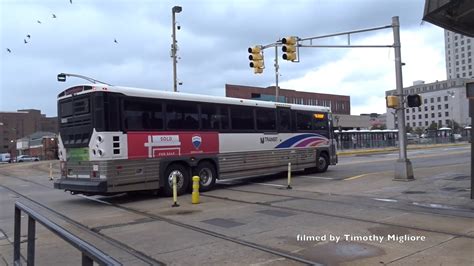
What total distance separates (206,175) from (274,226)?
22.5 feet

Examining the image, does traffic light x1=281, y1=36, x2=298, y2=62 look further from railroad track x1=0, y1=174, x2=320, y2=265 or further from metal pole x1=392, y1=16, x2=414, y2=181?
railroad track x1=0, y1=174, x2=320, y2=265

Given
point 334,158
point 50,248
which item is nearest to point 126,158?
point 50,248

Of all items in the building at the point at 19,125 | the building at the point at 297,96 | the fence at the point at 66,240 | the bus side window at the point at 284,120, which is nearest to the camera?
the fence at the point at 66,240

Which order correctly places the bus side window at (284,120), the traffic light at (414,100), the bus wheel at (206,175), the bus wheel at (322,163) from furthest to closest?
the bus wheel at (322,163)
the bus side window at (284,120)
the traffic light at (414,100)
the bus wheel at (206,175)

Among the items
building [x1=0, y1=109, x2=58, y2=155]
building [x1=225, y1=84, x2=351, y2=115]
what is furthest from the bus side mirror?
building [x1=0, y1=109, x2=58, y2=155]

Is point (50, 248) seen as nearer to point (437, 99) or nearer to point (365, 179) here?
point (365, 179)

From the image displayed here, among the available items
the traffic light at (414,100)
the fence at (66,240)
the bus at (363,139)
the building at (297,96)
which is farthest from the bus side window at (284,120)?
the building at (297,96)

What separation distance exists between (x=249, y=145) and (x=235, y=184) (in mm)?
1658

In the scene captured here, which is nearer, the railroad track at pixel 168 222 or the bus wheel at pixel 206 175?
the railroad track at pixel 168 222

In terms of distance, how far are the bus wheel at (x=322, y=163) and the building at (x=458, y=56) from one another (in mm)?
122189

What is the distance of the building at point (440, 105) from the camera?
133 m

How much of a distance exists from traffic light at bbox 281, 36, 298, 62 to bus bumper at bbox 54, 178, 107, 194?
10.2 metres

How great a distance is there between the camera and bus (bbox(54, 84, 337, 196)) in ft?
41.3

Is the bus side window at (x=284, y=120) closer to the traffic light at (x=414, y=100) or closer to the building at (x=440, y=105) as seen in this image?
the traffic light at (x=414, y=100)
